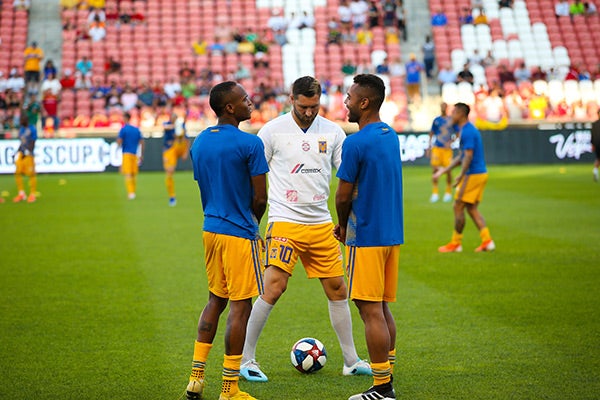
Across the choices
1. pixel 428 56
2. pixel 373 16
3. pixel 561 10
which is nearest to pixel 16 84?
pixel 373 16

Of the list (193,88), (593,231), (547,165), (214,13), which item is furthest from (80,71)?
(593,231)

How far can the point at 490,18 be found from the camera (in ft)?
134

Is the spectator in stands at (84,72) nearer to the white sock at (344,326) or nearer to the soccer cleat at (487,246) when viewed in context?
the soccer cleat at (487,246)

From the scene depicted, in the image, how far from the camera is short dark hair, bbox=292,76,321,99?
687 centimetres

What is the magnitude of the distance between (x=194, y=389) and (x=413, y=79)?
30869 millimetres

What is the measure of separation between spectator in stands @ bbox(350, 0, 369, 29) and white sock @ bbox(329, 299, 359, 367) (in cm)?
3384

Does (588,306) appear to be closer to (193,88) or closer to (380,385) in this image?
(380,385)

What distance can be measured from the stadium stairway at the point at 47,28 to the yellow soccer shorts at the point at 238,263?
110ft

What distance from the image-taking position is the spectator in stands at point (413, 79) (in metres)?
36.1

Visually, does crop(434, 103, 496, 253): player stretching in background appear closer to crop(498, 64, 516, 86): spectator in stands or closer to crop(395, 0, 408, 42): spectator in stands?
crop(498, 64, 516, 86): spectator in stands

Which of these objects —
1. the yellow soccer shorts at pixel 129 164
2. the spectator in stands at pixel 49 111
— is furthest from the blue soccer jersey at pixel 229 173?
the spectator in stands at pixel 49 111

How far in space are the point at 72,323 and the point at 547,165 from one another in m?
26.8

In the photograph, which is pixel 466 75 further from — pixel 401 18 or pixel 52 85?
pixel 52 85

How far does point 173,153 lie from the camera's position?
22125 millimetres
